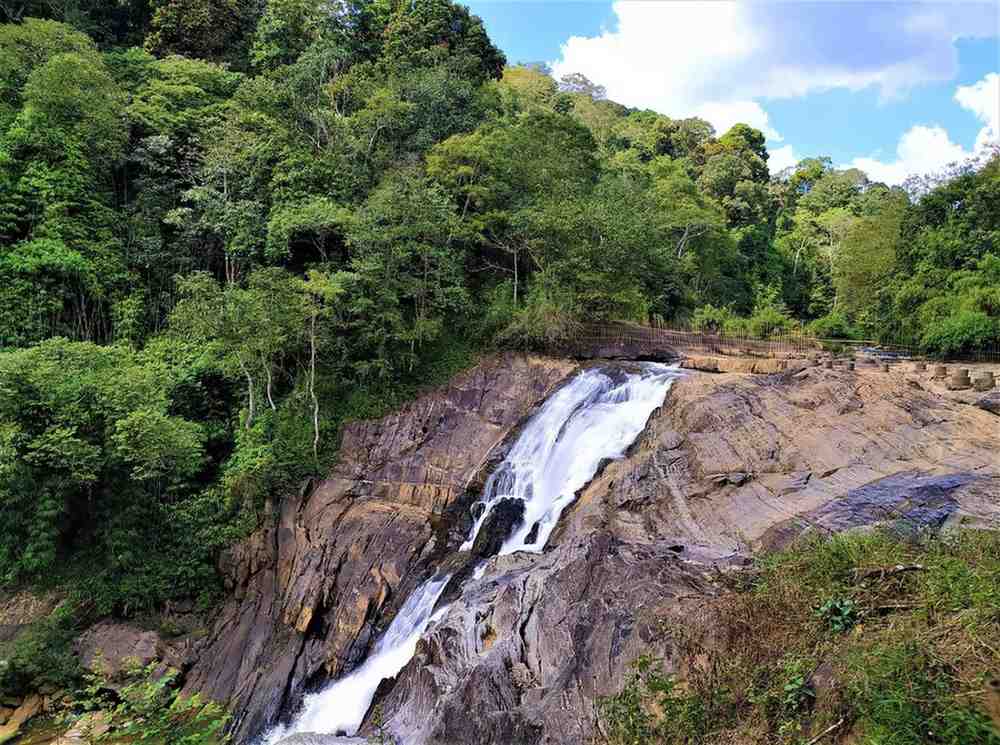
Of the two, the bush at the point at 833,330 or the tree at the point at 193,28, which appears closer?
the bush at the point at 833,330

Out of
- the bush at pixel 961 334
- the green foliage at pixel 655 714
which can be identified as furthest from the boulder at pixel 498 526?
the bush at pixel 961 334

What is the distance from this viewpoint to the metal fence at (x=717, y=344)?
16734mm

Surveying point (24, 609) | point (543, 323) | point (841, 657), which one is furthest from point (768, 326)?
point (24, 609)

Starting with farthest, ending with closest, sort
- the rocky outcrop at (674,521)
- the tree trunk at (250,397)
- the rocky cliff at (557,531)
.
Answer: the tree trunk at (250,397) → the rocky cliff at (557,531) → the rocky outcrop at (674,521)

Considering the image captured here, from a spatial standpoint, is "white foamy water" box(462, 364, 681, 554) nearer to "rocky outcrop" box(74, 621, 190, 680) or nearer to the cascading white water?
the cascading white water

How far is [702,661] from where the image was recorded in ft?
18.0

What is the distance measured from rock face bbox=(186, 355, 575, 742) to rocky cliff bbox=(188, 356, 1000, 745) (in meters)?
0.04

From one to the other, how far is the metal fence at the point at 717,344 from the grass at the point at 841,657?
432 inches

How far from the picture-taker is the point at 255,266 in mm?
16734

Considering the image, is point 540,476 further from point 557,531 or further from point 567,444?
point 557,531

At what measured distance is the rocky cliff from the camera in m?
6.79

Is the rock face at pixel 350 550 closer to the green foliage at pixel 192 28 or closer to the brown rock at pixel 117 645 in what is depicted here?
the brown rock at pixel 117 645

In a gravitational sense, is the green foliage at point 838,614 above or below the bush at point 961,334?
below

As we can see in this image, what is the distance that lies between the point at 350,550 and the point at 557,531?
4507mm
